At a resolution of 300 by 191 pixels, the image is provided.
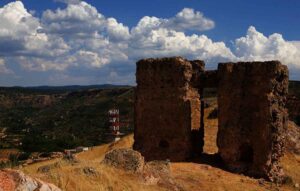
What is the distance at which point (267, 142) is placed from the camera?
1955 centimetres

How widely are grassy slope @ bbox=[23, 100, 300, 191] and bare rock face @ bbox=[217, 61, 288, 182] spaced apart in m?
0.86

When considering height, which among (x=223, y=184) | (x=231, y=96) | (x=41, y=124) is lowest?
(x=41, y=124)

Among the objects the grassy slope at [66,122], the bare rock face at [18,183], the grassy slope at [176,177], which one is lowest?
the grassy slope at [66,122]

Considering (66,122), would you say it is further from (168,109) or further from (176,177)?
(176,177)

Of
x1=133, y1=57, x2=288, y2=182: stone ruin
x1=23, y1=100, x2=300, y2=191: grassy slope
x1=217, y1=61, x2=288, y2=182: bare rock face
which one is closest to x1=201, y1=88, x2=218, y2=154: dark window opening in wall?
x1=23, y1=100, x2=300, y2=191: grassy slope

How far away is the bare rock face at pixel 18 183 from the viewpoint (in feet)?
27.0

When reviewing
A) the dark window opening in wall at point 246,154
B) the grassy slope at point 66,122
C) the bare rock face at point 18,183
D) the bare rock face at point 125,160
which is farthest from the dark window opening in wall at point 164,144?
the grassy slope at point 66,122

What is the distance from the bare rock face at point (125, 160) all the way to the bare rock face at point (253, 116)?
22.2 ft

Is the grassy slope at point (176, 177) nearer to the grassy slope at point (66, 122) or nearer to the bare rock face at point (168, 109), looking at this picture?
the bare rock face at point (168, 109)

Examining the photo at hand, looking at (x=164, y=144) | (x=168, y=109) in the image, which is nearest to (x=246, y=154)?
(x=164, y=144)

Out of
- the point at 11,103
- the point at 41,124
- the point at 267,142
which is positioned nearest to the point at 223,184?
the point at 267,142

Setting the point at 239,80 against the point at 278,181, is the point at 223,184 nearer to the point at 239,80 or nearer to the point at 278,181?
the point at 278,181

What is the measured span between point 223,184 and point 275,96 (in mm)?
4599

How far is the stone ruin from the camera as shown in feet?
64.4
